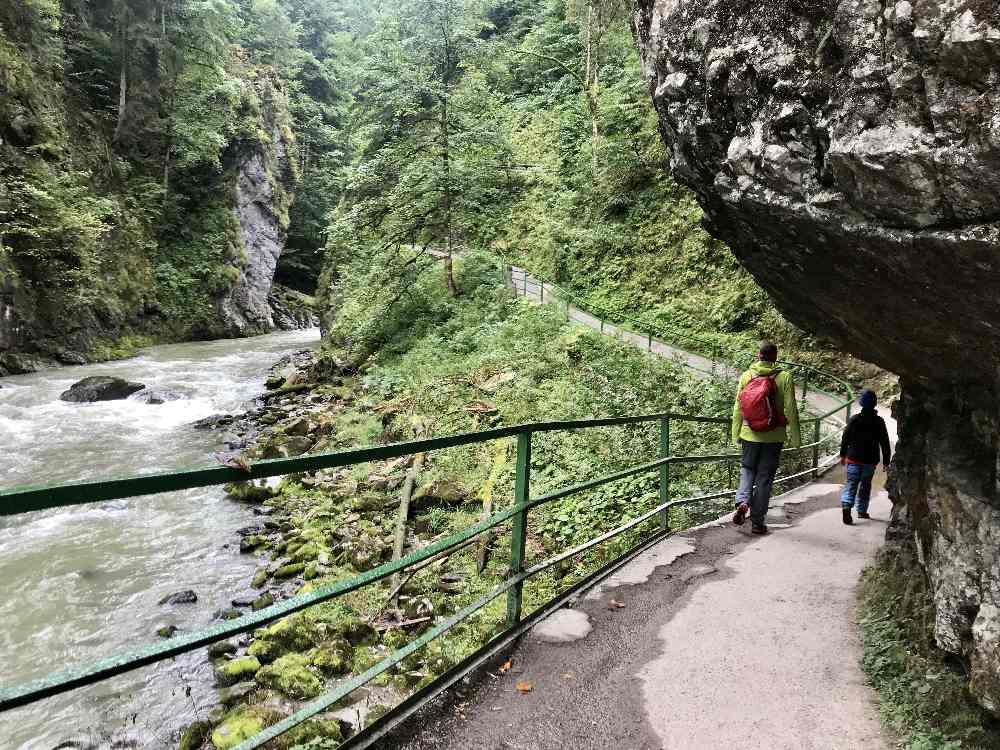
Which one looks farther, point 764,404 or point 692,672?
point 764,404

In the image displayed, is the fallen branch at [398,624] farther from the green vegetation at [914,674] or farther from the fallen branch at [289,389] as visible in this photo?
the fallen branch at [289,389]

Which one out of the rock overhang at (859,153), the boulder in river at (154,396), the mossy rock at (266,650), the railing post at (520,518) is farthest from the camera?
the boulder in river at (154,396)

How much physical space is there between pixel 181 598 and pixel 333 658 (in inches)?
110

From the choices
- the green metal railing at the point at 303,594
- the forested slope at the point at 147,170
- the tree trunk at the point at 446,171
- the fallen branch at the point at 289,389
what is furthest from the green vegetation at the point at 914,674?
the forested slope at the point at 147,170

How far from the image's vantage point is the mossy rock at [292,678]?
5.48m

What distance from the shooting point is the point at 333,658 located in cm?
580

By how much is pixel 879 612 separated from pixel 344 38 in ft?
205

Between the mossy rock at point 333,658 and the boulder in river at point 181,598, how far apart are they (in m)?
2.36

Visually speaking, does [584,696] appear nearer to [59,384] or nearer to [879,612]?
[879,612]

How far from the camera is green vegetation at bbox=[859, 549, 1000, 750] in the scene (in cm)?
281

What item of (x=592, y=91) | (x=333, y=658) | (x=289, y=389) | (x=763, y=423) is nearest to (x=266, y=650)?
(x=333, y=658)

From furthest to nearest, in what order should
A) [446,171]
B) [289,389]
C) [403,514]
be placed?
[289,389] < [446,171] < [403,514]

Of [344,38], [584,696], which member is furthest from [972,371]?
[344,38]

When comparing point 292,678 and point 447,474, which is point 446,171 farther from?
point 292,678
